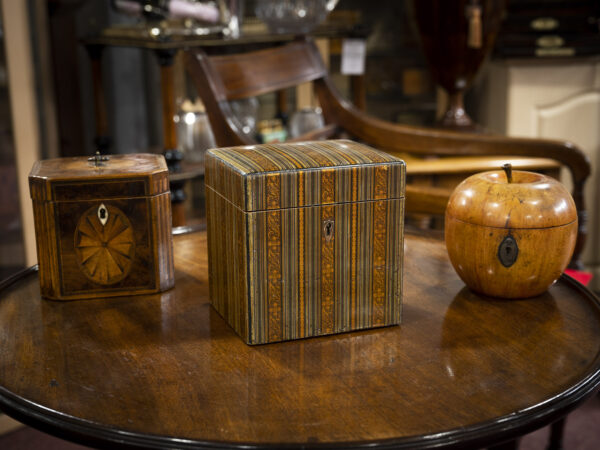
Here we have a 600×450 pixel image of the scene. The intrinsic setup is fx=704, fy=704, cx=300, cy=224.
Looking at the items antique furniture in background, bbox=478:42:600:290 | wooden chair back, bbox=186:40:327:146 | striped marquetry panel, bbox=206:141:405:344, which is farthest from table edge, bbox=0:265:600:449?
antique furniture in background, bbox=478:42:600:290

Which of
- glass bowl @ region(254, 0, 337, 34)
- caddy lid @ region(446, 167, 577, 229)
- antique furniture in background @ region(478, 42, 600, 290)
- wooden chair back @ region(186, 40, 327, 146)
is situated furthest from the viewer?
antique furniture in background @ region(478, 42, 600, 290)

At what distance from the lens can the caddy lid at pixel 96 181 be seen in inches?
35.8

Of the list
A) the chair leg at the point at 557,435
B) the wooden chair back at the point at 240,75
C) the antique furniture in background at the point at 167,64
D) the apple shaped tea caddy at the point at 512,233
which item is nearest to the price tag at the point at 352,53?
the antique furniture in background at the point at 167,64

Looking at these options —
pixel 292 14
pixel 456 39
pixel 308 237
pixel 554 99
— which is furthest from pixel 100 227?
pixel 554 99

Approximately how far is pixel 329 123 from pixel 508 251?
1228 millimetres

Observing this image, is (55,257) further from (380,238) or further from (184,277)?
(380,238)

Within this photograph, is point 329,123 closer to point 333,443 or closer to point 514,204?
point 514,204

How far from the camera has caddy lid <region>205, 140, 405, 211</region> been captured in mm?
772

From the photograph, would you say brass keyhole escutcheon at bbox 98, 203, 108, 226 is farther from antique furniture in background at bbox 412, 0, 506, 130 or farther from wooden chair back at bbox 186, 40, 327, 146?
antique furniture in background at bbox 412, 0, 506, 130

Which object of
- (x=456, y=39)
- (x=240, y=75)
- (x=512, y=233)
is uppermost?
(x=456, y=39)

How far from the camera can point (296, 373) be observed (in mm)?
753

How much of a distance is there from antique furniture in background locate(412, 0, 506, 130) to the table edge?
1870mm

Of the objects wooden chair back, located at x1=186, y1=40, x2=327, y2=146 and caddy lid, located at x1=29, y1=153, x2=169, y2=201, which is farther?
wooden chair back, located at x1=186, y1=40, x2=327, y2=146

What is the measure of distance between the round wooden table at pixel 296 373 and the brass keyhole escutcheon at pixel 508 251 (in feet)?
0.22
